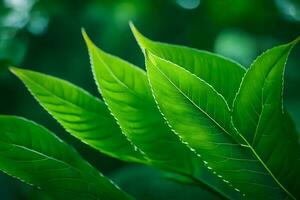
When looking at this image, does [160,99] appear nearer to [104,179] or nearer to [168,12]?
[104,179]

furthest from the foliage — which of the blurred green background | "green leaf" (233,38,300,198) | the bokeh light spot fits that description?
the bokeh light spot

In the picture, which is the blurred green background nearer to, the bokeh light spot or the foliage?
the bokeh light spot

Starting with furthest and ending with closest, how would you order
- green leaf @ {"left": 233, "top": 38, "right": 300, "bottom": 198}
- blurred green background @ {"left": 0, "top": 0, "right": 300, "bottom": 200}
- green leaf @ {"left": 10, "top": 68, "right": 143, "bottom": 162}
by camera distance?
blurred green background @ {"left": 0, "top": 0, "right": 300, "bottom": 200} → green leaf @ {"left": 10, "top": 68, "right": 143, "bottom": 162} → green leaf @ {"left": 233, "top": 38, "right": 300, "bottom": 198}

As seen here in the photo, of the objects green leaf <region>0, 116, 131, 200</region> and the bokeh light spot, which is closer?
green leaf <region>0, 116, 131, 200</region>

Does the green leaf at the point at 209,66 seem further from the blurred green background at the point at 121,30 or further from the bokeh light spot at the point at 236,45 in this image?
the bokeh light spot at the point at 236,45

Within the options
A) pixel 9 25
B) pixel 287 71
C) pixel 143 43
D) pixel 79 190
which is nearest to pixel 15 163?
pixel 79 190

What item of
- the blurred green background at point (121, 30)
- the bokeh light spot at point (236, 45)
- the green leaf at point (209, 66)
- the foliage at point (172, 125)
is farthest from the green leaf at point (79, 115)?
the bokeh light spot at point (236, 45)

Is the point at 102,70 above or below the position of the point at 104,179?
above
